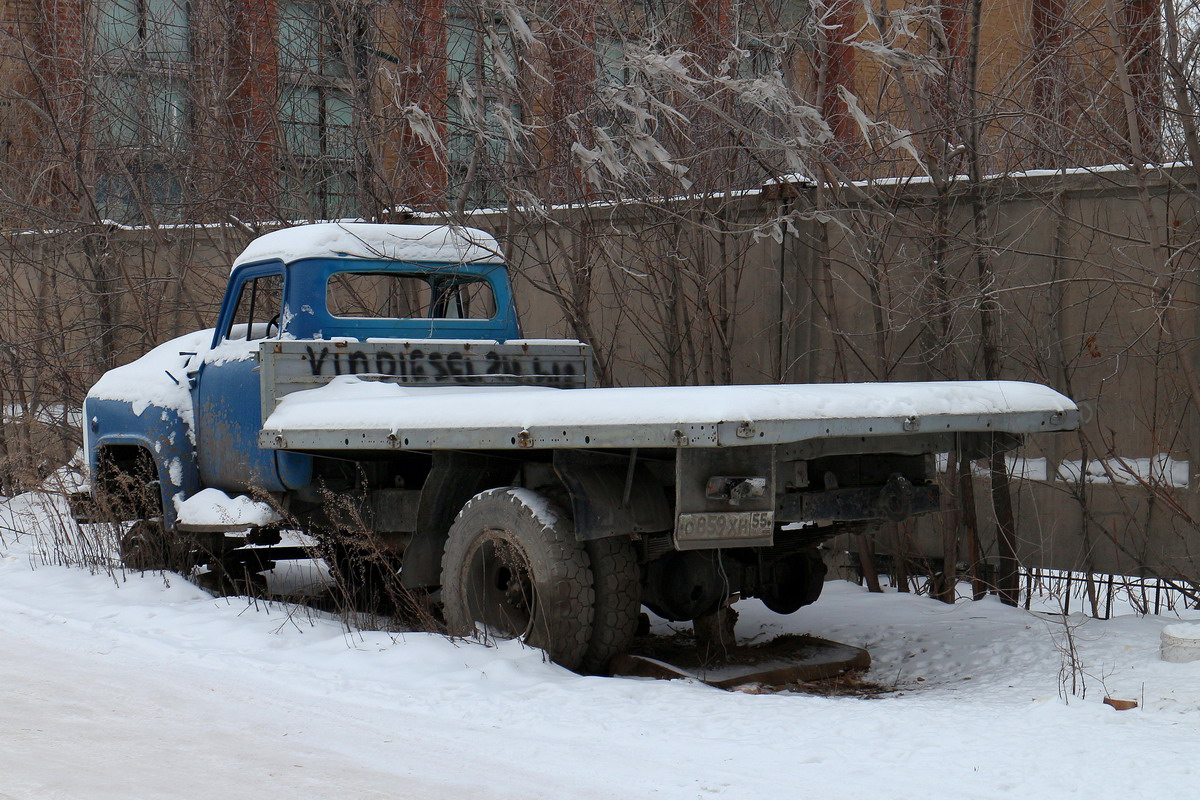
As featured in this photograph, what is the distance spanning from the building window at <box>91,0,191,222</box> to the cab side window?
13.1 feet

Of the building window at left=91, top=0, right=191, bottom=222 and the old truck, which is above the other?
the building window at left=91, top=0, right=191, bottom=222

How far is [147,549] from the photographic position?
8.00 metres

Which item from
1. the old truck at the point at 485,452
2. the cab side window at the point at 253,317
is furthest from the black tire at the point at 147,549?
the cab side window at the point at 253,317

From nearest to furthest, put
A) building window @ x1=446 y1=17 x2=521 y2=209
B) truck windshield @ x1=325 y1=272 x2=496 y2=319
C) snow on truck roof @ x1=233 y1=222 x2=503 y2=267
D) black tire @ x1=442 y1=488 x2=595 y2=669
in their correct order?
black tire @ x1=442 y1=488 x2=595 y2=669, snow on truck roof @ x1=233 y1=222 x2=503 y2=267, truck windshield @ x1=325 y1=272 x2=496 y2=319, building window @ x1=446 y1=17 x2=521 y2=209

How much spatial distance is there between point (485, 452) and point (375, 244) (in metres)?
2.01

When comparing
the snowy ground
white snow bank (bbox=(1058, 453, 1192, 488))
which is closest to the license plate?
the snowy ground

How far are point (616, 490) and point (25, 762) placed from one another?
2.58 m

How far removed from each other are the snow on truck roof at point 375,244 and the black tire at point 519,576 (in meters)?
2.08

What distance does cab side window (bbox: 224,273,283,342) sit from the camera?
770 cm

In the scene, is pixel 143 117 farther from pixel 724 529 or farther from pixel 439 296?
pixel 724 529

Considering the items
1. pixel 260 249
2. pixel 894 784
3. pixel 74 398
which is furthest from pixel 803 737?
pixel 74 398

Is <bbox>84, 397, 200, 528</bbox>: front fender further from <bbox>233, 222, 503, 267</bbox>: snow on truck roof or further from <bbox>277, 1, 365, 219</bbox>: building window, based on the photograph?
<bbox>277, 1, 365, 219</bbox>: building window

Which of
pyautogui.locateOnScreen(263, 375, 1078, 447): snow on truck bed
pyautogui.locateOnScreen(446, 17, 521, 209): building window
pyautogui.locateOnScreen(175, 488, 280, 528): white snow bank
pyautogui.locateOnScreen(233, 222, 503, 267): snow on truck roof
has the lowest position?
pyautogui.locateOnScreen(175, 488, 280, 528): white snow bank

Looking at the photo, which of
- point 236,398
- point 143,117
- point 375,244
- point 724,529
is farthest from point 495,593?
point 143,117
